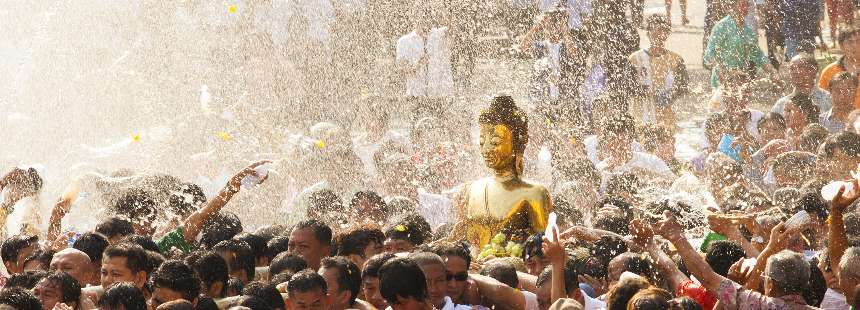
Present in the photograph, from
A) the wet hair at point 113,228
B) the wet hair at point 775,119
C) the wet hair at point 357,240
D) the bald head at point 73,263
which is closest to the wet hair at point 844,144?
the wet hair at point 775,119

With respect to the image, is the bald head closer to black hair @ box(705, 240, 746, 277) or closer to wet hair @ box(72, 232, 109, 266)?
wet hair @ box(72, 232, 109, 266)

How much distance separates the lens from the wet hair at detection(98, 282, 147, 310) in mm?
6582

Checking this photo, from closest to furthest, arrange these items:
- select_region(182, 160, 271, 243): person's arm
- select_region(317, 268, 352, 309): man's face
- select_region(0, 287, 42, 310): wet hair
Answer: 1. select_region(0, 287, 42, 310): wet hair
2. select_region(317, 268, 352, 309): man's face
3. select_region(182, 160, 271, 243): person's arm

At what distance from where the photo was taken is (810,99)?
11492 millimetres

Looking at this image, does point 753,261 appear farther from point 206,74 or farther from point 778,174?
point 206,74

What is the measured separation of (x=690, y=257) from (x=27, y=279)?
316 centimetres

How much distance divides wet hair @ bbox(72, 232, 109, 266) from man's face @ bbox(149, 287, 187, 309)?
1.31m

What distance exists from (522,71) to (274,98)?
2.41 meters

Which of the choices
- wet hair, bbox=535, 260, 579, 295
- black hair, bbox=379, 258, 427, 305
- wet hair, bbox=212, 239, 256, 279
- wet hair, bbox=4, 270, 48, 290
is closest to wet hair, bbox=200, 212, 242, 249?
wet hair, bbox=212, 239, 256, 279

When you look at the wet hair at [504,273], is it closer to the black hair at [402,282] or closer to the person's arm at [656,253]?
the person's arm at [656,253]

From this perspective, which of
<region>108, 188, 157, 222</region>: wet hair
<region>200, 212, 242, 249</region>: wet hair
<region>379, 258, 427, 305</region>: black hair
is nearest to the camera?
<region>379, 258, 427, 305</region>: black hair

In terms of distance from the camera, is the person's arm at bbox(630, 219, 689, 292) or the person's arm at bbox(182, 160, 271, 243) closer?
the person's arm at bbox(630, 219, 689, 292)

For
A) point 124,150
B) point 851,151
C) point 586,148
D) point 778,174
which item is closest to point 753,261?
point 851,151

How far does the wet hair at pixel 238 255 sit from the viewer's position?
26.0 ft
